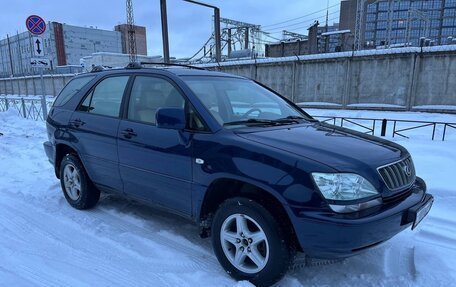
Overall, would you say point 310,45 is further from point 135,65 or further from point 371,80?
point 135,65

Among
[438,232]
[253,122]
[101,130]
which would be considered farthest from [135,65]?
[438,232]

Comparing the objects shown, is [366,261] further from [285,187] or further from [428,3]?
[428,3]

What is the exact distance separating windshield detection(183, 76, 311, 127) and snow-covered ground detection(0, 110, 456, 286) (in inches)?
53.4

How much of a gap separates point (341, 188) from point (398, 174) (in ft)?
2.11

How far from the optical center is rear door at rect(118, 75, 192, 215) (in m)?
3.04

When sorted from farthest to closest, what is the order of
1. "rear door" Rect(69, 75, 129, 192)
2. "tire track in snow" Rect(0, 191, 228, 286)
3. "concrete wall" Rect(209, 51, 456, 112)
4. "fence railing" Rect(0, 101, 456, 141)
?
"concrete wall" Rect(209, 51, 456, 112)
"fence railing" Rect(0, 101, 456, 141)
"rear door" Rect(69, 75, 129, 192)
"tire track in snow" Rect(0, 191, 228, 286)

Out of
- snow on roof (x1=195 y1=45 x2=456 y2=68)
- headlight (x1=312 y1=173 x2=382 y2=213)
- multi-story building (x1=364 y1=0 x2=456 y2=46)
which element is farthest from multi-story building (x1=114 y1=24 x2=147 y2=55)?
headlight (x1=312 y1=173 x2=382 y2=213)

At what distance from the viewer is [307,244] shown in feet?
7.83

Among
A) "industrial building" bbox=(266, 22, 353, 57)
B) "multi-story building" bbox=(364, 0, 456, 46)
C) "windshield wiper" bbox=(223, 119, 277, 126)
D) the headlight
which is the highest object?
"multi-story building" bbox=(364, 0, 456, 46)

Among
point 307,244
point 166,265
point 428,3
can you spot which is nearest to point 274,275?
point 307,244

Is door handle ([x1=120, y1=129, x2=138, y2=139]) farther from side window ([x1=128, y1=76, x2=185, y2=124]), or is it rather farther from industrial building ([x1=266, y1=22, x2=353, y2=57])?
industrial building ([x1=266, y1=22, x2=353, y2=57])

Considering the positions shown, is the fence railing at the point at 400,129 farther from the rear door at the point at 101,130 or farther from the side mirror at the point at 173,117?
the side mirror at the point at 173,117

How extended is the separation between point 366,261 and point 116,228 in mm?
2633

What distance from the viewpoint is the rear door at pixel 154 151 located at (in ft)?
9.98
